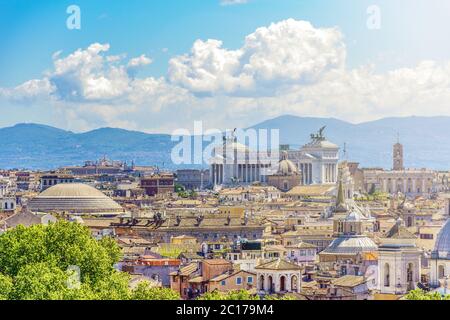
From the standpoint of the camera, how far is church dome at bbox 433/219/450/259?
2988cm

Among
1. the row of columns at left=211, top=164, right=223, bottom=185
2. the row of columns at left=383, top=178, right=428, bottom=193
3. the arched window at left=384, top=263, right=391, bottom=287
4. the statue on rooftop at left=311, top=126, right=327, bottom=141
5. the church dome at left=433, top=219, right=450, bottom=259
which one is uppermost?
the statue on rooftop at left=311, top=126, right=327, bottom=141

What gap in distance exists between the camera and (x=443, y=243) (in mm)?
30625

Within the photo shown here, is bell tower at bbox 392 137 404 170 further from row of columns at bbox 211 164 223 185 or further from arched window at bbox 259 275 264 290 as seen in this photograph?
arched window at bbox 259 275 264 290

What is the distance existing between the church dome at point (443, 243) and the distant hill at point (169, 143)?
34.1 meters

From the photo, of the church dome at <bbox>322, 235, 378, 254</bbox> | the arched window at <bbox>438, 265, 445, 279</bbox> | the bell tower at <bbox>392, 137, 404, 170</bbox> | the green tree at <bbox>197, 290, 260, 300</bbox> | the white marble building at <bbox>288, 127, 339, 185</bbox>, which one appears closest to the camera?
the green tree at <bbox>197, 290, 260, 300</bbox>

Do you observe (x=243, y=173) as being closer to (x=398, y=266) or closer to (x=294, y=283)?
(x=398, y=266)

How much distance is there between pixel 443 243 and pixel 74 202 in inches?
1406

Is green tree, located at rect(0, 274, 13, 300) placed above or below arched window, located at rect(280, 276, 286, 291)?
above

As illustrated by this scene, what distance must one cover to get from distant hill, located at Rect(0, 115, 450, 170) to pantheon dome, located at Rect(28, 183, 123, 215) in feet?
15.9

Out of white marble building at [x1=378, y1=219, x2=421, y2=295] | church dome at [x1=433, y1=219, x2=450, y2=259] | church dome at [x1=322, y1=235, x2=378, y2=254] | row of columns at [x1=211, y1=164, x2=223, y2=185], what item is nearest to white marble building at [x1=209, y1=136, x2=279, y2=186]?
row of columns at [x1=211, y1=164, x2=223, y2=185]

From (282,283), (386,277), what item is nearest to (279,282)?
(282,283)

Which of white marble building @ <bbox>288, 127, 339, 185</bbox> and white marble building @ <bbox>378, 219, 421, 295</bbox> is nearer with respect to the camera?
white marble building @ <bbox>378, 219, 421, 295</bbox>

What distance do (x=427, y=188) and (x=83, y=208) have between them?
3555cm
